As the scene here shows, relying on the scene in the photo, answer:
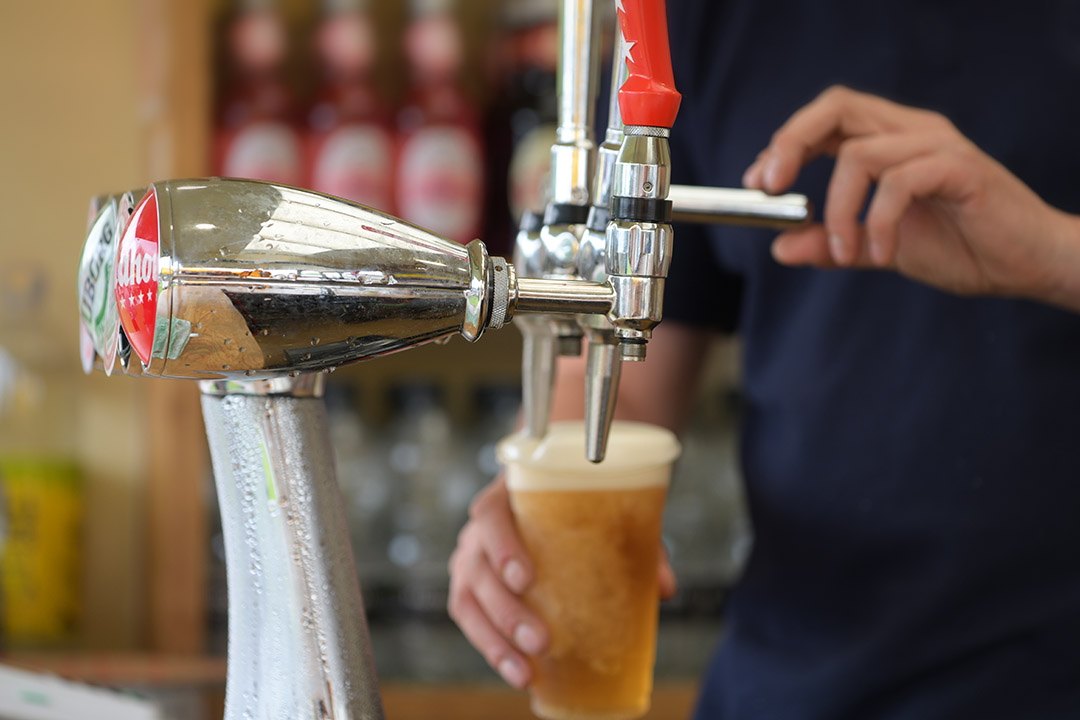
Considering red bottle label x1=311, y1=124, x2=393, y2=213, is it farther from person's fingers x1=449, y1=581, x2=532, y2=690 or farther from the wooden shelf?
person's fingers x1=449, y1=581, x2=532, y2=690

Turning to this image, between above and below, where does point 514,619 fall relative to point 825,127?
below

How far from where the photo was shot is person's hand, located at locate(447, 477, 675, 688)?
1.81 feet

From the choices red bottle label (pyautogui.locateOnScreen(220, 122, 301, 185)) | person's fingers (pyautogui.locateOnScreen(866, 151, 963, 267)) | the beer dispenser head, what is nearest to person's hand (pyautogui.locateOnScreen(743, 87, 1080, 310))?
person's fingers (pyautogui.locateOnScreen(866, 151, 963, 267))

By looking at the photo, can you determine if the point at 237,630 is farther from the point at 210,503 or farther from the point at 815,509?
the point at 210,503

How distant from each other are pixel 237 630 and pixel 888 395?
55 centimetres

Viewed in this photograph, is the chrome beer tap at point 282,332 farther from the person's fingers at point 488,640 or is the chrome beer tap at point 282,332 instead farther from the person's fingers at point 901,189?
the person's fingers at point 901,189

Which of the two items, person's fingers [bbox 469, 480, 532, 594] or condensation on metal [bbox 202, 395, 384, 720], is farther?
person's fingers [bbox 469, 480, 532, 594]

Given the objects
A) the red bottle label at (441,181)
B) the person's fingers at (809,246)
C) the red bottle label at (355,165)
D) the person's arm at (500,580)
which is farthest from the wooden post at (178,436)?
the person's fingers at (809,246)

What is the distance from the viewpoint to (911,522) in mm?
797

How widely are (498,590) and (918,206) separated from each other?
1.06ft

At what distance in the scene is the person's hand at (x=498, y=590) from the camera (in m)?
0.55

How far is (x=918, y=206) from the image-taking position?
63cm

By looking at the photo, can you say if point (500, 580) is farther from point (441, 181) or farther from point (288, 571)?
point (441, 181)

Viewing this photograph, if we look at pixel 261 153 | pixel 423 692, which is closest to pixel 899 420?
pixel 423 692
